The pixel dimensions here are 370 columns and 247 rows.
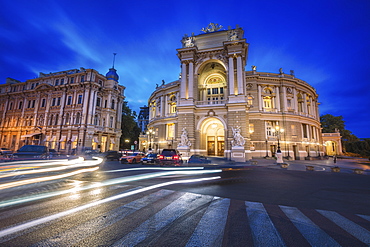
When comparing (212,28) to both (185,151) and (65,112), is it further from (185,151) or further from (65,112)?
(65,112)

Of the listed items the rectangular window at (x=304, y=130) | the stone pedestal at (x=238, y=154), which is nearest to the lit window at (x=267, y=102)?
the rectangular window at (x=304, y=130)

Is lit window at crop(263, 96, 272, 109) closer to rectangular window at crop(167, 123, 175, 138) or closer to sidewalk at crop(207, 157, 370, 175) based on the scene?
sidewalk at crop(207, 157, 370, 175)

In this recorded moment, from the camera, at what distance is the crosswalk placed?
302 cm

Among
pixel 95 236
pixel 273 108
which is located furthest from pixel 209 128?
pixel 95 236

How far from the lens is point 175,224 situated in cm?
374

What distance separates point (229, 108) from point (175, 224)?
2278cm

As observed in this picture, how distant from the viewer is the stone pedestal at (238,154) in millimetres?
22688

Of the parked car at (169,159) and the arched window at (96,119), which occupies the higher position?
the arched window at (96,119)

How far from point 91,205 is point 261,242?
462 centimetres

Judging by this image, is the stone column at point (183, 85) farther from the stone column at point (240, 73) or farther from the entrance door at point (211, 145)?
the stone column at point (240, 73)

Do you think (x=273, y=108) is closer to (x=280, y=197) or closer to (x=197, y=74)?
(x=197, y=74)

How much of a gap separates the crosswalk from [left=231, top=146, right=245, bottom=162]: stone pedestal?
18.1 metres

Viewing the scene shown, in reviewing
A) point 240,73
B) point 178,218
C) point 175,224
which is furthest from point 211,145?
point 175,224

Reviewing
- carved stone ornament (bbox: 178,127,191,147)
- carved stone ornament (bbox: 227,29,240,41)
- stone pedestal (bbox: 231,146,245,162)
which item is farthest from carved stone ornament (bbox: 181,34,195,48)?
stone pedestal (bbox: 231,146,245,162)
